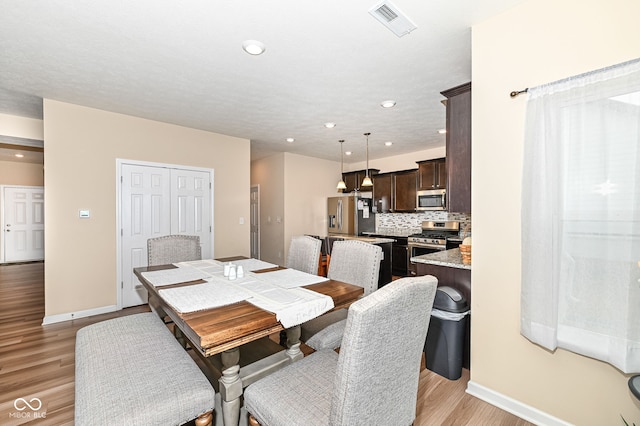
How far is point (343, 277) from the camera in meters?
2.36

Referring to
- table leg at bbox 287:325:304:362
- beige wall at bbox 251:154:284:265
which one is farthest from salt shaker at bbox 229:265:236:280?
beige wall at bbox 251:154:284:265

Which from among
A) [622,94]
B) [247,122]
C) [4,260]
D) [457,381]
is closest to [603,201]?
[622,94]

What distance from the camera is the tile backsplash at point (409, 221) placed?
16.9ft

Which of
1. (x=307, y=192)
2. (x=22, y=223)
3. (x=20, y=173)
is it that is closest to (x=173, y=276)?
(x=307, y=192)

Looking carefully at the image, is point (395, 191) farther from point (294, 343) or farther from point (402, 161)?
point (294, 343)

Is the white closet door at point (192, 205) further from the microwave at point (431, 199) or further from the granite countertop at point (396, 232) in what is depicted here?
the microwave at point (431, 199)

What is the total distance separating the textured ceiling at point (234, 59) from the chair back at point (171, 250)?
5.18ft

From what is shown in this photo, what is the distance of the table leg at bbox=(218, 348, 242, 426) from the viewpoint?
1299 mm

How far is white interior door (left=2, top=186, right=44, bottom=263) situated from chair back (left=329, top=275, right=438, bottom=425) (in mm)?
9502

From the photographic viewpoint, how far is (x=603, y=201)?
1.37m

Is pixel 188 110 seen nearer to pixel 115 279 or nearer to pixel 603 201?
pixel 115 279

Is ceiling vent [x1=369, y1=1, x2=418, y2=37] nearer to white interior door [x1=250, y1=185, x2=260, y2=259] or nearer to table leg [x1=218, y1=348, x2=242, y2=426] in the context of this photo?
table leg [x1=218, y1=348, x2=242, y2=426]

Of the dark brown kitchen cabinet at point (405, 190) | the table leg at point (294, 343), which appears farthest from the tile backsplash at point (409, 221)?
the table leg at point (294, 343)

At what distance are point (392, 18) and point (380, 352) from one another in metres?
1.98
